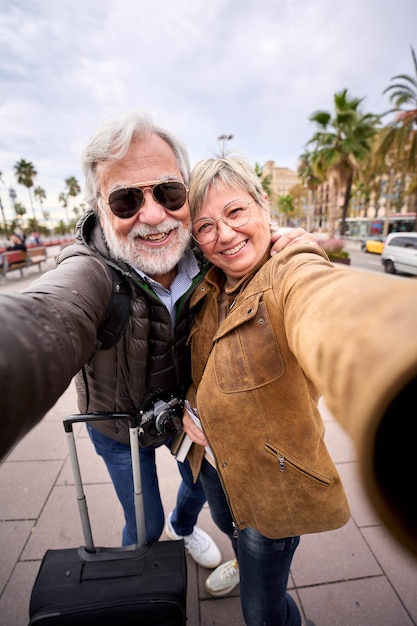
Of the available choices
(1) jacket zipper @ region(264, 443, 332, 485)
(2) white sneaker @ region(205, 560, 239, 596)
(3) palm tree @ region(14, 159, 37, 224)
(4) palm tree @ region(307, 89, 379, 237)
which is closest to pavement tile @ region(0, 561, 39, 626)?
(2) white sneaker @ region(205, 560, 239, 596)

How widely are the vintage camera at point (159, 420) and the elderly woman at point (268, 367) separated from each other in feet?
0.36

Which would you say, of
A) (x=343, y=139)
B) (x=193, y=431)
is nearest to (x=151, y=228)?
(x=193, y=431)

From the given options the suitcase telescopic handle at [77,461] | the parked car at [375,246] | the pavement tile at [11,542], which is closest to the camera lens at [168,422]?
the suitcase telescopic handle at [77,461]

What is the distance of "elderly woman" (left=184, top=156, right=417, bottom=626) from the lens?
54 cm

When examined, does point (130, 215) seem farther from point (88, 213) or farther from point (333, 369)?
point (333, 369)

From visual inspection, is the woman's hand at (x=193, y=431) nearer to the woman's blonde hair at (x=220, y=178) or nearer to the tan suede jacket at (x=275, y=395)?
the tan suede jacket at (x=275, y=395)

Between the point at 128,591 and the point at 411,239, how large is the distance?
16.6m

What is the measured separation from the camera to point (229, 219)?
144 centimetres

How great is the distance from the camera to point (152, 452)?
1739 mm

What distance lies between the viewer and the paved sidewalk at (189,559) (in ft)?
5.67

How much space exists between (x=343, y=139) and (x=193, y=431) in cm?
2156

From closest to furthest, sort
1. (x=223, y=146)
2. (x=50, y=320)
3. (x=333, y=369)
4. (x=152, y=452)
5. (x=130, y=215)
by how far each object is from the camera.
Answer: (x=333, y=369)
(x=50, y=320)
(x=130, y=215)
(x=223, y=146)
(x=152, y=452)

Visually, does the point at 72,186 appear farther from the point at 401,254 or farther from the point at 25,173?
the point at 401,254

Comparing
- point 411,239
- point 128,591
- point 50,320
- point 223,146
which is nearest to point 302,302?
point 50,320
